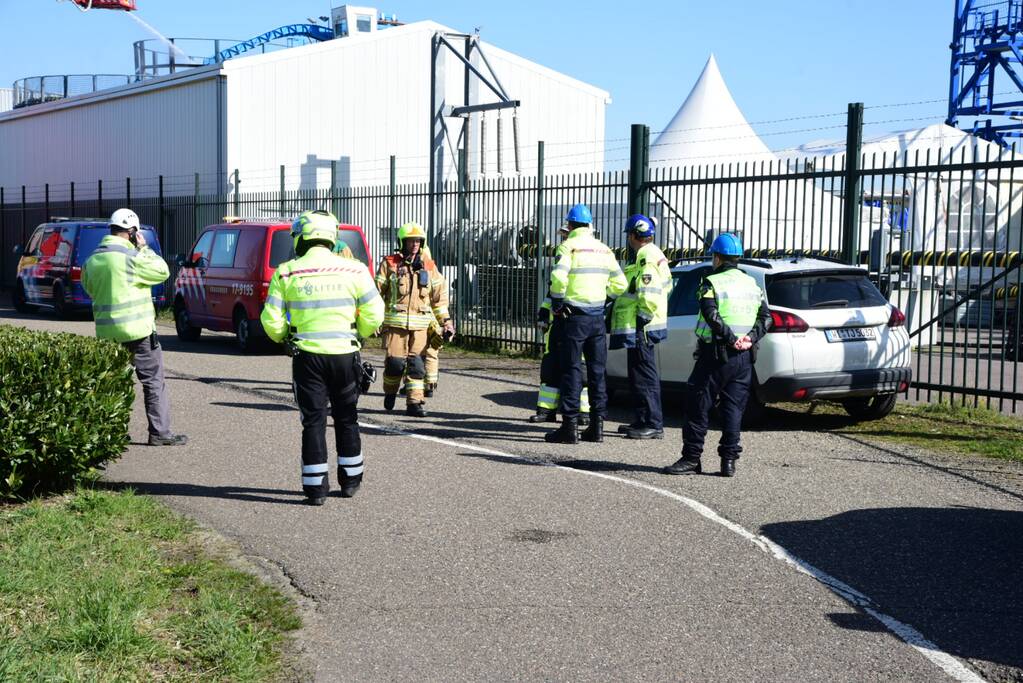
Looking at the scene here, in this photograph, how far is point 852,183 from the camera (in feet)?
40.4

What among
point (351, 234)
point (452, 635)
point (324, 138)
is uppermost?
point (324, 138)

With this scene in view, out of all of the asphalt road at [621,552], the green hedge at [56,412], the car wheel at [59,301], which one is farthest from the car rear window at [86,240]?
the green hedge at [56,412]

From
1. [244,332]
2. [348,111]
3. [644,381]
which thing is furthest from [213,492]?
[348,111]

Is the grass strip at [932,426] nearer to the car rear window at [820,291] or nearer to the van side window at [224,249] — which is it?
the car rear window at [820,291]

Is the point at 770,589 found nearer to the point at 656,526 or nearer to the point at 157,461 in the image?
the point at 656,526

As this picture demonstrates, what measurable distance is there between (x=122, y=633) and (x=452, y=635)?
1.32m

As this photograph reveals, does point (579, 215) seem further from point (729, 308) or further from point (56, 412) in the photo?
point (56, 412)

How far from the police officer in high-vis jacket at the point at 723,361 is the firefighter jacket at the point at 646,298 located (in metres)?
1.32

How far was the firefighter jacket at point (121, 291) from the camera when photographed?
30.3 ft

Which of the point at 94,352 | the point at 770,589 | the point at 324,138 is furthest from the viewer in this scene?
the point at 324,138

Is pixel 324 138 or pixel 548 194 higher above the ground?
pixel 324 138

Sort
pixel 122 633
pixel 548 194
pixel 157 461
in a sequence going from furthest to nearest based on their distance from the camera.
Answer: pixel 548 194
pixel 157 461
pixel 122 633

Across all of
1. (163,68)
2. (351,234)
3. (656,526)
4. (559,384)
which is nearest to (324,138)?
(163,68)

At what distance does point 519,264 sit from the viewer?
17375mm
